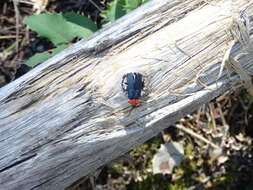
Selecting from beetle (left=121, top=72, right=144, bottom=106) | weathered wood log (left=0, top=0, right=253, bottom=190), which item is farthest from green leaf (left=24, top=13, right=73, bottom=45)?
beetle (left=121, top=72, right=144, bottom=106)

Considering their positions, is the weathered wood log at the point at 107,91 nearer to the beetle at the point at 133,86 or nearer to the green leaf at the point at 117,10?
the beetle at the point at 133,86

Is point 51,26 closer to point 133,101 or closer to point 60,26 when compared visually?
point 60,26

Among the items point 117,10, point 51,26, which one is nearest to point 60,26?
point 51,26

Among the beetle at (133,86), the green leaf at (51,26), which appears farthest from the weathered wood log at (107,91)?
the green leaf at (51,26)

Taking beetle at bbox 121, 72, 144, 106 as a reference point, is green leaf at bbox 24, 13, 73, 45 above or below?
above

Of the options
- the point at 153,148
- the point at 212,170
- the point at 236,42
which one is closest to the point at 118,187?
the point at 153,148

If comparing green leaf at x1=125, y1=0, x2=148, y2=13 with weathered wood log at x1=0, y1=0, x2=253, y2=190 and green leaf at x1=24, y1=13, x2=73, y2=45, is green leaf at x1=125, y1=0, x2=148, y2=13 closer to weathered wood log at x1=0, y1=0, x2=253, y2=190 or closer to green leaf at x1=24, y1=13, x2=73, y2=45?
weathered wood log at x1=0, y1=0, x2=253, y2=190
